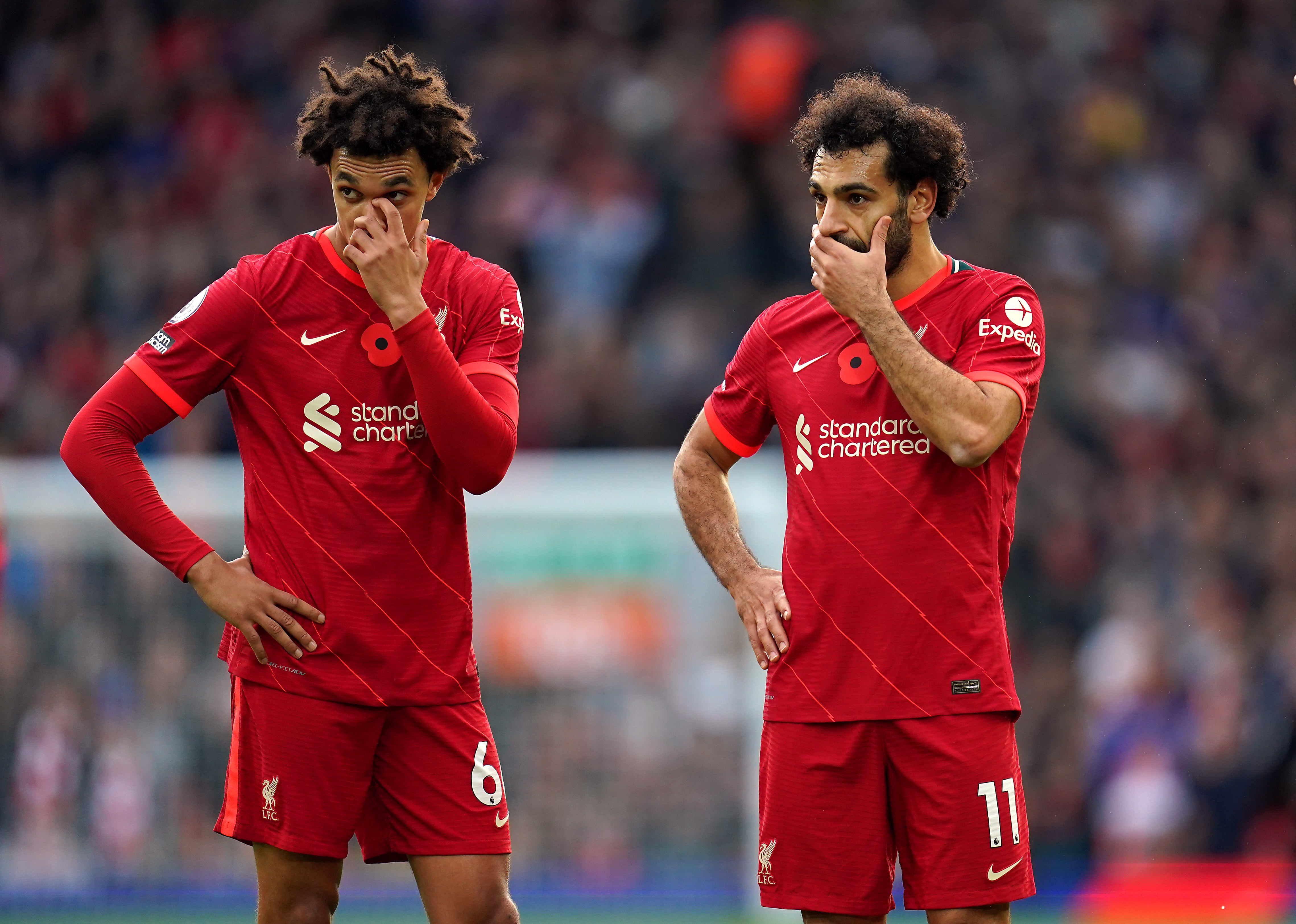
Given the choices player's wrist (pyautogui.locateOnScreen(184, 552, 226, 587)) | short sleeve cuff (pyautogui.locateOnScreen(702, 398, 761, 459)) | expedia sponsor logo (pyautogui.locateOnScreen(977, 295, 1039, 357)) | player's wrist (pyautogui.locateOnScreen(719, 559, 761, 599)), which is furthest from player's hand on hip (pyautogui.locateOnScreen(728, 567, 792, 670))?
player's wrist (pyautogui.locateOnScreen(184, 552, 226, 587))

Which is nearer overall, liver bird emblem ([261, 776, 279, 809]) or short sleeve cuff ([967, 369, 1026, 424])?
short sleeve cuff ([967, 369, 1026, 424])

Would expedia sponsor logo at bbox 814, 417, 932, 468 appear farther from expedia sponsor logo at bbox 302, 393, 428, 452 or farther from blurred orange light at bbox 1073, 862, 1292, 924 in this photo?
blurred orange light at bbox 1073, 862, 1292, 924

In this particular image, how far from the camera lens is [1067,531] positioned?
36.0 ft

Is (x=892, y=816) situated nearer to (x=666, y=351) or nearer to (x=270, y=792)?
(x=270, y=792)

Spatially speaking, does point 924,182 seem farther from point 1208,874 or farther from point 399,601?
point 1208,874

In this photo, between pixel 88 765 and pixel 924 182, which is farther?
pixel 88 765

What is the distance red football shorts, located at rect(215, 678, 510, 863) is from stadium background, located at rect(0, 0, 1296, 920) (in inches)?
183

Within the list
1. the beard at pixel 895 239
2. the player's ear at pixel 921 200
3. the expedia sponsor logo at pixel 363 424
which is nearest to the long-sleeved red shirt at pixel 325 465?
the expedia sponsor logo at pixel 363 424

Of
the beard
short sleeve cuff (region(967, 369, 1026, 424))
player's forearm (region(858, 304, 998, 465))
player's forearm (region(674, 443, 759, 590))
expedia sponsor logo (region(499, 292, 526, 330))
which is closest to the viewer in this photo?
player's forearm (region(858, 304, 998, 465))

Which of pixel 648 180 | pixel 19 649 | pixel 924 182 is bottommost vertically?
pixel 19 649

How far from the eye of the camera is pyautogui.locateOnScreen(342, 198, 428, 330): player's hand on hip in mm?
3953

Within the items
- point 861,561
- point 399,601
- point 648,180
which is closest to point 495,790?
point 399,601

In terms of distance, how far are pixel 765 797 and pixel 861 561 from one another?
25.3 inches

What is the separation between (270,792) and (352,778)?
0.20 meters
